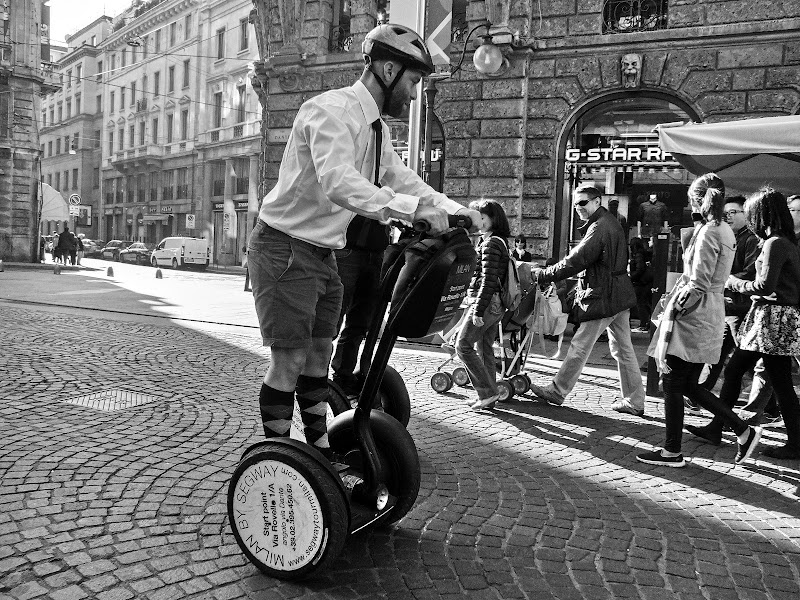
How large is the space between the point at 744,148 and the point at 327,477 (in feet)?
18.2

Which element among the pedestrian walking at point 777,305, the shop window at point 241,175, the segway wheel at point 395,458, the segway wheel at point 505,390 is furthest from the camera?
the shop window at point 241,175

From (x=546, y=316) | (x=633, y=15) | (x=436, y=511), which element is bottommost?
(x=436, y=511)

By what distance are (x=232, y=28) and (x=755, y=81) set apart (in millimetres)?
34497

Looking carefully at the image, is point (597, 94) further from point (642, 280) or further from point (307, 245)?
point (307, 245)

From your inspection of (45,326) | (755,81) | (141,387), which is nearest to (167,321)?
(45,326)

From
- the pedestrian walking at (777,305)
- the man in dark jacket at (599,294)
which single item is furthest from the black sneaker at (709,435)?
the man in dark jacket at (599,294)

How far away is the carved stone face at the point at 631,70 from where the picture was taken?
13.2 metres

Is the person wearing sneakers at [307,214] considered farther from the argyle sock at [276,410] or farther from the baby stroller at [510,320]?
the baby stroller at [510,320]

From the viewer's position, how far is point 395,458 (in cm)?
309

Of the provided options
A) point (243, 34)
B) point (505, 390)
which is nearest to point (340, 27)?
point (505, 390)

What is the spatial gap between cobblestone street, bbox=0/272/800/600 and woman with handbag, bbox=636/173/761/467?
307 millimetres

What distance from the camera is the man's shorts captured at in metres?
2.88

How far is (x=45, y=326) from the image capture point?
9930 mm

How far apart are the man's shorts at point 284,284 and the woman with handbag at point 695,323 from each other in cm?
250
